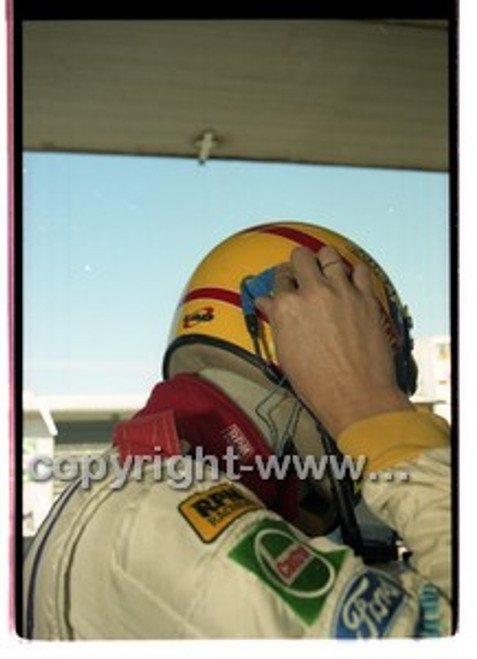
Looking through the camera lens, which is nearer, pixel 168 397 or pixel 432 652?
pixel 432 652

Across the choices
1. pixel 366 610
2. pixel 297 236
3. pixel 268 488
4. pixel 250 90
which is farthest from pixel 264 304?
pixel 250 90

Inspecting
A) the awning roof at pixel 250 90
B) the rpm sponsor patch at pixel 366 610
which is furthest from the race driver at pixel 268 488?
the awning roof at pixel 250 90

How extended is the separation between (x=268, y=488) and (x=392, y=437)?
0.94ft

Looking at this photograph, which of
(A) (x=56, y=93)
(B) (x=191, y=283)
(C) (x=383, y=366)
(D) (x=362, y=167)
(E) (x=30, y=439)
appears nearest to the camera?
(E) (x=30, y=439)

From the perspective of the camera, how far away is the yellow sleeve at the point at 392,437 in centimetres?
123

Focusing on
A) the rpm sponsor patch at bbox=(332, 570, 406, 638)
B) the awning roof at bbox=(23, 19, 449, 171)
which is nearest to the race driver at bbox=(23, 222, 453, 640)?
the rpm sponsor patch at bbox=(332, 570, 406, 638)

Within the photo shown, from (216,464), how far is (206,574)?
0.89ft

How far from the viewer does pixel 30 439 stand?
4.16ft

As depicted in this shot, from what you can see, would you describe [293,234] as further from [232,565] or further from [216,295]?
[232,565]

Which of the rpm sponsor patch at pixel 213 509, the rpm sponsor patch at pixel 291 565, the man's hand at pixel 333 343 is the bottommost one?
the rpm sponsor patch at pixel 291 565

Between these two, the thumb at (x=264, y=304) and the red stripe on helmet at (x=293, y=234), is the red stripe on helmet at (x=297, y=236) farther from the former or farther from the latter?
the thumb at (x=264, y=304)

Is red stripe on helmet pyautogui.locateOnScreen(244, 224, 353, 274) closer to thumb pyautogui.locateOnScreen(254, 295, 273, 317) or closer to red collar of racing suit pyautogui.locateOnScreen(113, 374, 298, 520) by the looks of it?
thumb pyautogui.locateOnScreen(254, 295, 273, 317)
